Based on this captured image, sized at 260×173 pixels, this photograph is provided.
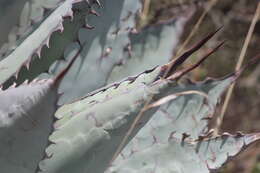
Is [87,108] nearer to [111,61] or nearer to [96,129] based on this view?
[96,129]

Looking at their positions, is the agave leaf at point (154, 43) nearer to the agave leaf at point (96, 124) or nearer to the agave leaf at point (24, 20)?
the agave leaf at point (24, 20)

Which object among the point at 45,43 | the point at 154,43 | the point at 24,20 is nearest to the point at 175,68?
the point at 45,43

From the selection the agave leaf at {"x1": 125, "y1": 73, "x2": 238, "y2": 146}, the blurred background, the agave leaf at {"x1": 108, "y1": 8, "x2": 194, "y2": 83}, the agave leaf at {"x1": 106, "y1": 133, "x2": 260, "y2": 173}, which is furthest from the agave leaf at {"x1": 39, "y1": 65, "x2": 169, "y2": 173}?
the blurred background

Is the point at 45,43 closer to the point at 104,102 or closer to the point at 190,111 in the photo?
the point at 104,102

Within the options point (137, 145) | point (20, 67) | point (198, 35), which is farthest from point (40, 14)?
point (198, 35)

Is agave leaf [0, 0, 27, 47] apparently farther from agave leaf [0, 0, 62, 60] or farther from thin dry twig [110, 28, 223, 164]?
thin dry twig [110, 28, 223, 164]

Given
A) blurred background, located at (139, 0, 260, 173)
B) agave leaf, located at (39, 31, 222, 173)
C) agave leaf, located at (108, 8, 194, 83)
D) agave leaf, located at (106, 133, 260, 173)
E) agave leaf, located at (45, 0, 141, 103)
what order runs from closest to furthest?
1. agave leaf, located at (39, 31, 222, 173)
2. agave leaf, located at (106, 133, 260, 173)
3. agave leaf, located at (45, 0, 141, 103)
4. agave leaf, located at (108, 8, 194, 83)
5. blurred background, located at (139, 0, 260, 173)

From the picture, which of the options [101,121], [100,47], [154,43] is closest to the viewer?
[101,121]
